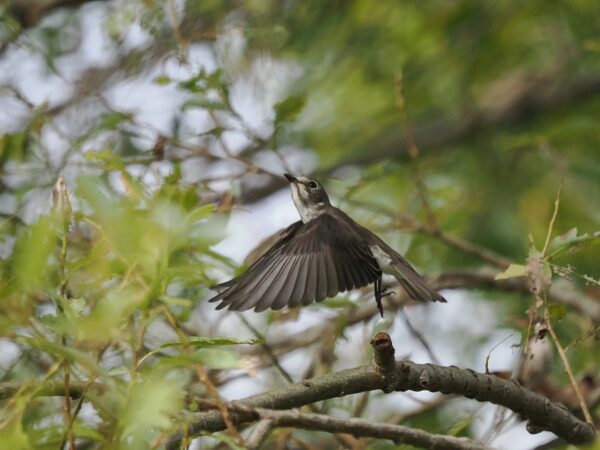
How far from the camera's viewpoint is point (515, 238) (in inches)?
241

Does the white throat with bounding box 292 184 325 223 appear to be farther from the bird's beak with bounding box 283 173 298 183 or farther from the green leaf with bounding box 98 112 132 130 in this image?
the green leaf with bounding box 98 112 132 130

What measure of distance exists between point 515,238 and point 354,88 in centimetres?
143

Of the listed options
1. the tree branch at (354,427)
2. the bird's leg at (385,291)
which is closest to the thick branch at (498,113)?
the bird's leg at (385,291)

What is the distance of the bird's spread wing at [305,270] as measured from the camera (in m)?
2.92

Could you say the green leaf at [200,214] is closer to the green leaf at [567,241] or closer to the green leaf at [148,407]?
the green leaf at [148,407]

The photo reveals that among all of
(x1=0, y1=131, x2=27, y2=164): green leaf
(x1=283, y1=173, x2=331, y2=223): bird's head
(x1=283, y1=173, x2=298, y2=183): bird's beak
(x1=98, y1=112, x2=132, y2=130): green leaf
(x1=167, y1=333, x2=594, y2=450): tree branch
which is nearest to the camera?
(x1=167, y1=333, x2=594, y2=450): tree branch

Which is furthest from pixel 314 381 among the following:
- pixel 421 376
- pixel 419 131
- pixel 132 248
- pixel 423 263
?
pixel 419 131

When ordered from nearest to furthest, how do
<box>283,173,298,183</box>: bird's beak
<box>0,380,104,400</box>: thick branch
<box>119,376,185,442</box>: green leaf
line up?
1. <box>119,376,185,442</box>: green leaf
2. <box>0,380,104,400</box>: thick branch
3. <box>283,173,298,183</box>: bird's beak

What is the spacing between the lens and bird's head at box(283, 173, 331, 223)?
4059 mm

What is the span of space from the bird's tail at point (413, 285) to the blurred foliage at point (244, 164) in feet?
0.43

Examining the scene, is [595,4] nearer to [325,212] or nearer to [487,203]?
[487,203]

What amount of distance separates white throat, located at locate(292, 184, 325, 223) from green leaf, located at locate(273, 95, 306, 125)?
1.86 feet

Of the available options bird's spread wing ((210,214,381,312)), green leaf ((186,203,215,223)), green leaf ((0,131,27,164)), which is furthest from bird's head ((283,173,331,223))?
green leaf ((186,203,215,223))

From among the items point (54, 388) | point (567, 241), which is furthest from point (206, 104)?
point (54, 388)
